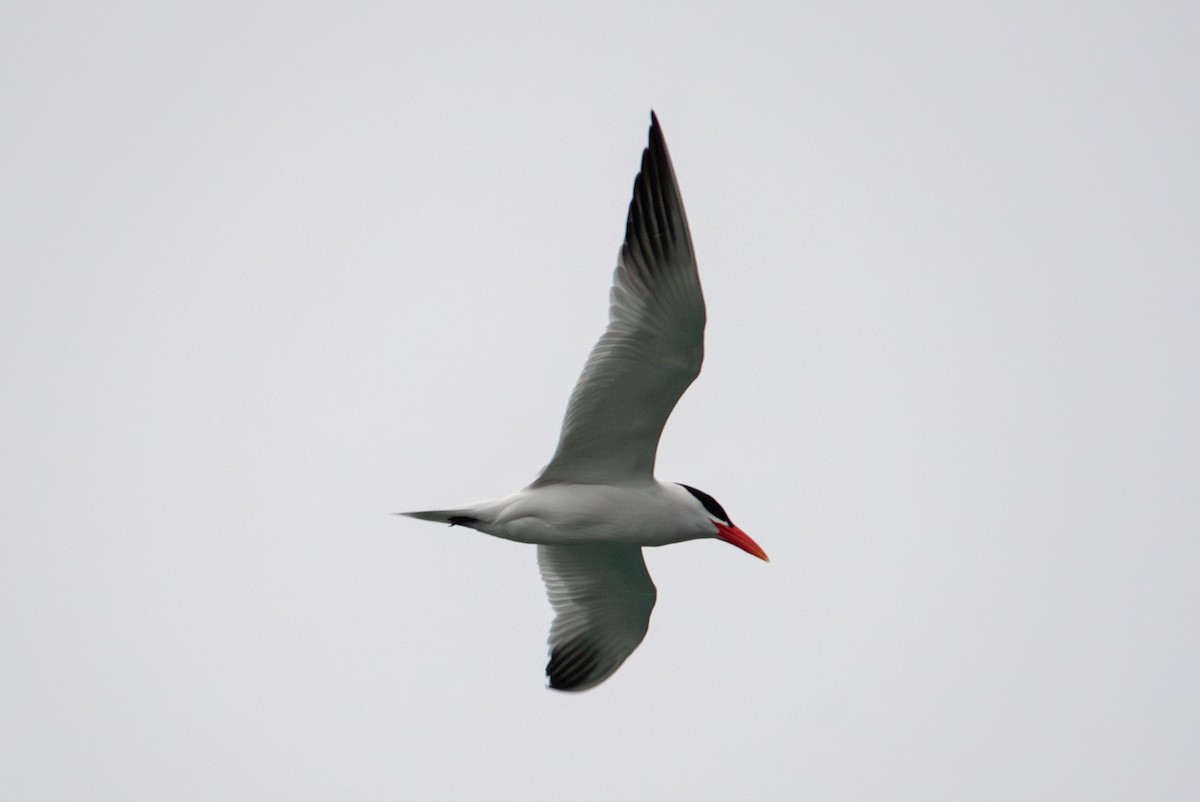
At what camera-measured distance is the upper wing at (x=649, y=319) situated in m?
7.23

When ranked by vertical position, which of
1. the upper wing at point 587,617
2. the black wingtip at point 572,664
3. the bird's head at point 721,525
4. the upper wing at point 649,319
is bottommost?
the black wingtip at point 572,664

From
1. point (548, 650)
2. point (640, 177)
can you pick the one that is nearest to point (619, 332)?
point (640, 177)

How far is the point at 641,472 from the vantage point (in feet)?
26.9

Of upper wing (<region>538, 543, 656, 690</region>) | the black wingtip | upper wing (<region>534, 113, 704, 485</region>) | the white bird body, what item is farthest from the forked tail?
the black wingtip

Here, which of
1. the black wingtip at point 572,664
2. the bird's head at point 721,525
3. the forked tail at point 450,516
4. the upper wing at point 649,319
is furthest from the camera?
the black wingtip at point 572,664

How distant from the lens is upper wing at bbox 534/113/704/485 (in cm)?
723

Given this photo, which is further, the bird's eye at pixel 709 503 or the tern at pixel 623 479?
the bird's eye at pixel 709 503

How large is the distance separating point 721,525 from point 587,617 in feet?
4.66

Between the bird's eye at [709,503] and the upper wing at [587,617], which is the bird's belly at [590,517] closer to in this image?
the bird's eye at [709,503]

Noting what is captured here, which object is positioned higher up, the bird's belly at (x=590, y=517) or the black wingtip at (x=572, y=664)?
the bird's belly at (x=590, y=517)

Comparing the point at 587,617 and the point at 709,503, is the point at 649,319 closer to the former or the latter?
the point at 709,503

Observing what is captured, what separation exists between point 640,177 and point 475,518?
246cm

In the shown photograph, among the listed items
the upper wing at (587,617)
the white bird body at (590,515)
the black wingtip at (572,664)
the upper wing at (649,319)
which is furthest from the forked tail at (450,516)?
the black wingtip at (572,664)

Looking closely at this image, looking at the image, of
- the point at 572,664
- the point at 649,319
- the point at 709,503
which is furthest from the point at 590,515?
the point at 572,664
